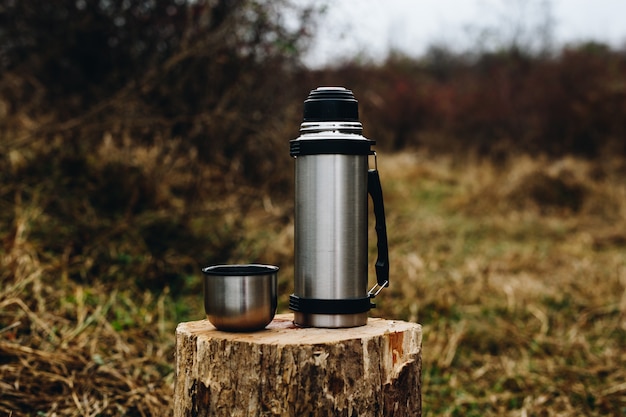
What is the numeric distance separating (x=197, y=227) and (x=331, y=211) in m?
3.49

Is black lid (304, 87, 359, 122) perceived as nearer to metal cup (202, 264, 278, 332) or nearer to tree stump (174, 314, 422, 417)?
metal cup (202, 264, 278, 332)

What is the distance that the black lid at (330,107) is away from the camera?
2082 millimetres

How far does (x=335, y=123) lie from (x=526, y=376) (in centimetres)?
247

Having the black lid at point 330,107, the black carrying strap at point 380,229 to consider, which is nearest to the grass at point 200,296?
the black carrying strap at point 380,229

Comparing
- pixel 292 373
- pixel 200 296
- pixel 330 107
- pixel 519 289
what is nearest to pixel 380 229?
pixel 330 107

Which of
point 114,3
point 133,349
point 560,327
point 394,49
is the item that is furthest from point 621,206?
point 394,49

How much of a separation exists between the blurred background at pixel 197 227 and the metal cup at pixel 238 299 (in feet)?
3.08

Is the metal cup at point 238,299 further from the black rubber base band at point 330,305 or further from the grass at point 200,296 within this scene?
the grass at point 200,296

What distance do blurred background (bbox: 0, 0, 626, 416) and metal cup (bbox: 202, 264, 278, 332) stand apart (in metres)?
0.94

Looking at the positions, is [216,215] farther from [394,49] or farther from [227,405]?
[394,49]

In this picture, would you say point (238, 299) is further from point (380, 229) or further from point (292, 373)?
point (380, 229)

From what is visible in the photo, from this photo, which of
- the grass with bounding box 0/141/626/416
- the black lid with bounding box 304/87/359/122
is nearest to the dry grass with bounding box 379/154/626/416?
the grass with bounding box 0/141/626/416

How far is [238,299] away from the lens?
6.61 ft

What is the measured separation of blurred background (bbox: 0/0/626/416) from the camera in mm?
3502
